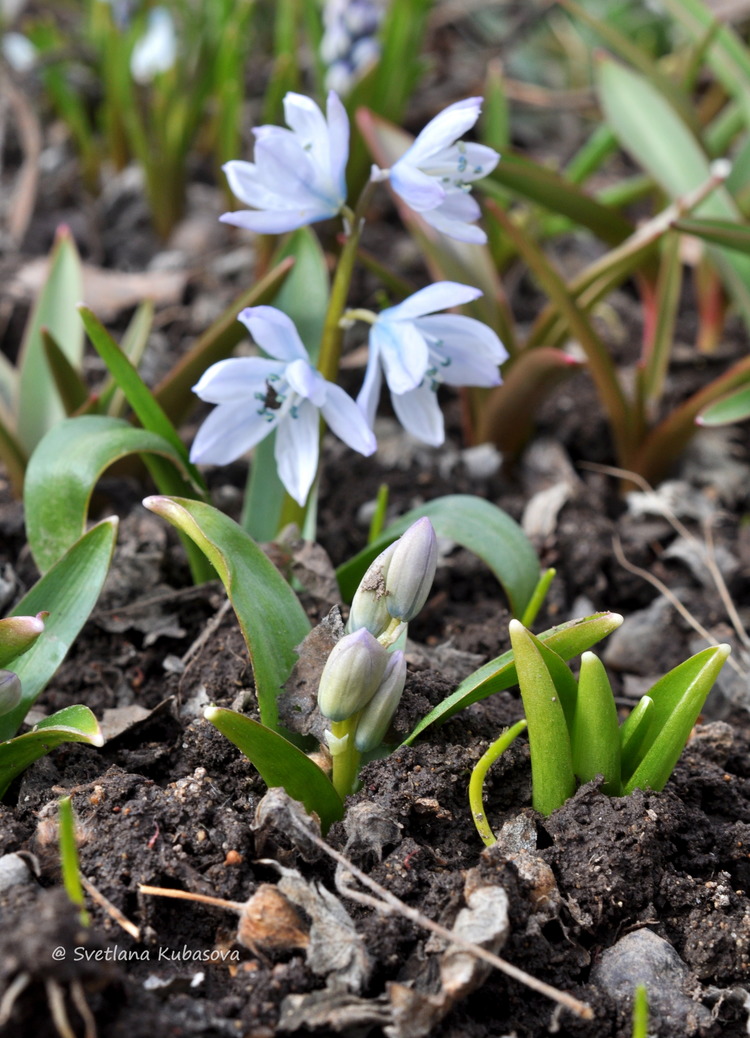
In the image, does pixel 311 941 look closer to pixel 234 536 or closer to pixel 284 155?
pixel 234 536

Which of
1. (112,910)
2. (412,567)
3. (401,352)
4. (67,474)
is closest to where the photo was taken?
(112,910)

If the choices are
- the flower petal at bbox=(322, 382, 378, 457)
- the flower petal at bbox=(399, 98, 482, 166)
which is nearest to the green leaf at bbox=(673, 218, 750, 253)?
the flower petal at bbox=(399, 98, 482, 166)

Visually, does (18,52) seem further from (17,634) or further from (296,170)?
(17,634)

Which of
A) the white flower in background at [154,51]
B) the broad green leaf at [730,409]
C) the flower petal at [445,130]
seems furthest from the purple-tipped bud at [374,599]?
the white flower in background at [154,51]

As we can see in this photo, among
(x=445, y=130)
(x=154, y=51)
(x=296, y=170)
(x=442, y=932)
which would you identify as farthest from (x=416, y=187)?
(x=154, y=51)

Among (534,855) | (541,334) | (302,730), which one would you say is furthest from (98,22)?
(534,855)

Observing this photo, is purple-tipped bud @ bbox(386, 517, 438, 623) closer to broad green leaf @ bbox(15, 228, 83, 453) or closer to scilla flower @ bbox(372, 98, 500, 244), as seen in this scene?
scilla flower @ bbox(372, 98, 500, 244)
